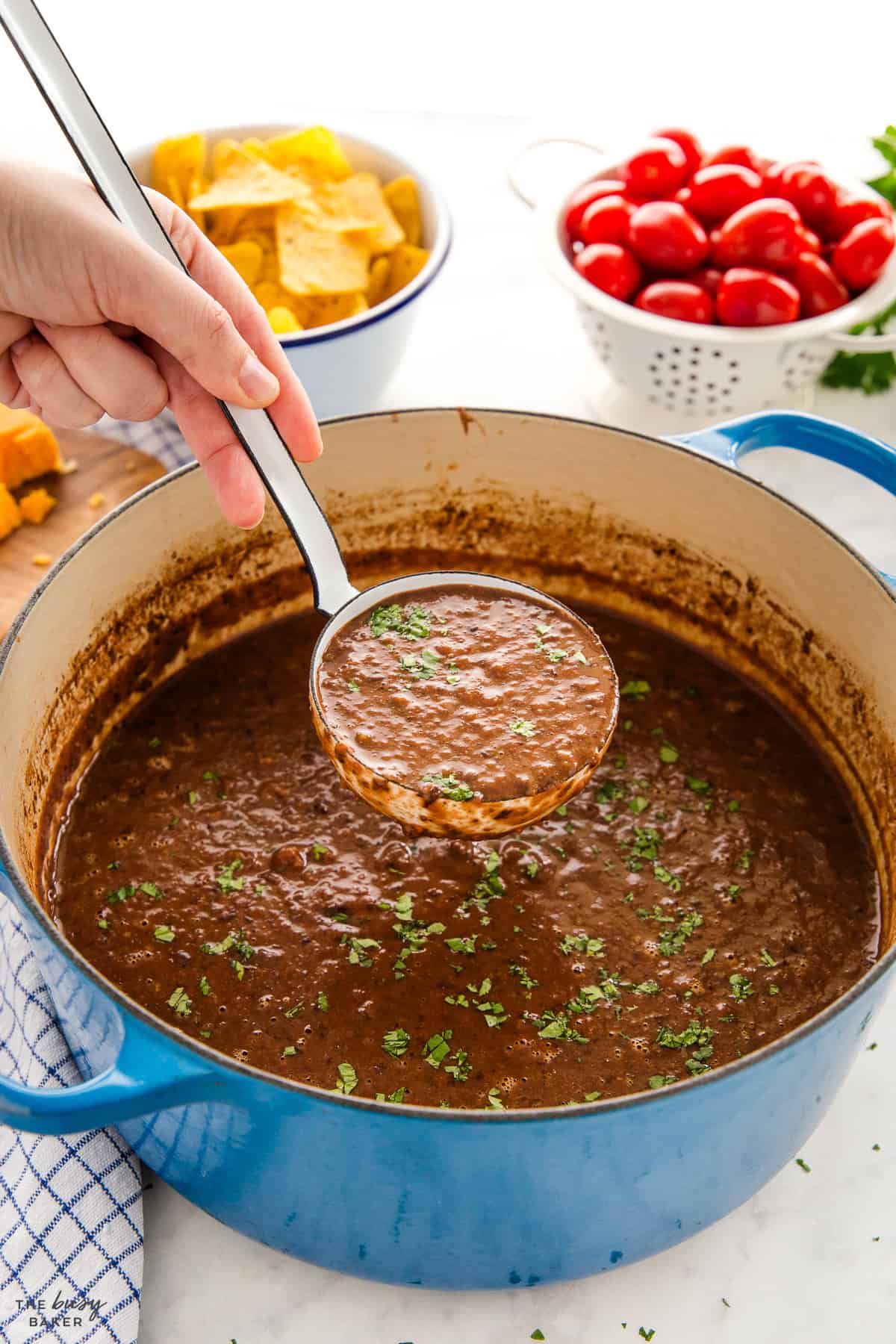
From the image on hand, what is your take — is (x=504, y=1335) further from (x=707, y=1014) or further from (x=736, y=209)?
(x=736, y=209)

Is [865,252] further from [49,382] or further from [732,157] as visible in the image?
[49,382]

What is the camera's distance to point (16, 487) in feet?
7.77

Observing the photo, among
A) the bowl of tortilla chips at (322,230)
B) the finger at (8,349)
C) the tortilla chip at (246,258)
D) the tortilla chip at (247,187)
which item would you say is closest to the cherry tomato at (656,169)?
the bowl of tortilla chips at (322,230)

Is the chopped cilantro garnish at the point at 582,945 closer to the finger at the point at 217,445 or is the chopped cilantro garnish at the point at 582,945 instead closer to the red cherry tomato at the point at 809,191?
the finger at the point at 217,445

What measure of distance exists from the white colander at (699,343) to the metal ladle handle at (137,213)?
2.86 ft

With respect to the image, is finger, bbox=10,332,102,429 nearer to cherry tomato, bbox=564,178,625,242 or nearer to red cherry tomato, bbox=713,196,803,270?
cherry tomato, bbox=564,178,625,242

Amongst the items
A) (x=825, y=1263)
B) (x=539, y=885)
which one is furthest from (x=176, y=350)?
(x=825, y=1263)

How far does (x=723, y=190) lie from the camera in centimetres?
235

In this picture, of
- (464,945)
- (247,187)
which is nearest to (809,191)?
(247,187)

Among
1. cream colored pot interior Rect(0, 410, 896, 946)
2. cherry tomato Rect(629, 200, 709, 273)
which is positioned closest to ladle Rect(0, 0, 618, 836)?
cream colored pot interior Rect(0, 410, 896, 946)

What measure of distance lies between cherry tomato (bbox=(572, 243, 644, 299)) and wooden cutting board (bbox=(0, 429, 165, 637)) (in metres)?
0.90

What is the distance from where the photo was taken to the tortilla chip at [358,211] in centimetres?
245

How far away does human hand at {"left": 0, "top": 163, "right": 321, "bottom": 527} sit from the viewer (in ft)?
5.07

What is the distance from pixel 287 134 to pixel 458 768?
5.46ft
